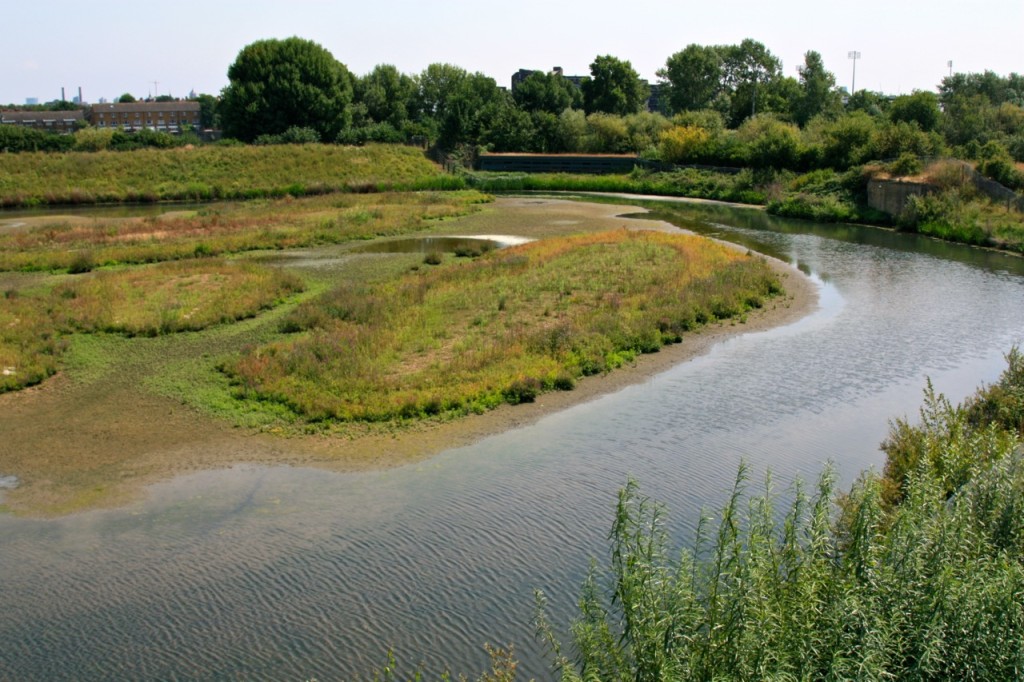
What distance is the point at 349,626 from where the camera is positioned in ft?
35.1

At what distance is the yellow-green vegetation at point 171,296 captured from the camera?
2423 cm

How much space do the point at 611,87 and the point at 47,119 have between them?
349 ft

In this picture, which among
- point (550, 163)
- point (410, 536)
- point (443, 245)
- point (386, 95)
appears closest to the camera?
point (410, 536)

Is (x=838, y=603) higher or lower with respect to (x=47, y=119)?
lower

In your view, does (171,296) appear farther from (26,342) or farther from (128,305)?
(26,342)

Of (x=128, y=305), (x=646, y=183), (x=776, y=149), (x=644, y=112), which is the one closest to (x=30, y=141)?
(x=646, y=183)

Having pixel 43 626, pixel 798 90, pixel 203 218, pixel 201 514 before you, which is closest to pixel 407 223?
pixel 203 218

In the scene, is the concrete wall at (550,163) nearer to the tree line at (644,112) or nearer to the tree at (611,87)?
the tree line at (644,112)

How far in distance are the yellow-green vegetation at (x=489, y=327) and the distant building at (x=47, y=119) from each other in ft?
447

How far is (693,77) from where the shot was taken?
105500 mm

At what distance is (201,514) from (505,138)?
69.2 metres

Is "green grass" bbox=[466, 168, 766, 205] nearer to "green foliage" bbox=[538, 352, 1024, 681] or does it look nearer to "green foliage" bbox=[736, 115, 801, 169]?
"green foliage" bbox=[736, 115, 801, 169]

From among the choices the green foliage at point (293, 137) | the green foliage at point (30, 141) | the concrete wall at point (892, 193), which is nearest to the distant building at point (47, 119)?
the green foliage at point (30, 141)

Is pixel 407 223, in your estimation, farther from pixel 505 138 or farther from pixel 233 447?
pixel 505 138
